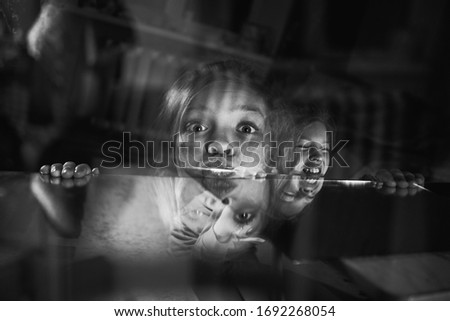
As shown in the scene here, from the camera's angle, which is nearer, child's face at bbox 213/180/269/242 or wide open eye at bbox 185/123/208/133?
child's face at bbox 213/180/269/242

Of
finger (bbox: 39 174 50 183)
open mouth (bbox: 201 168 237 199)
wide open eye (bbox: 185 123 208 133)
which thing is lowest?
finger (bbox: 39 174 50 183)

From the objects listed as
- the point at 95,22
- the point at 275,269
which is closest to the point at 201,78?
the point at 95,22

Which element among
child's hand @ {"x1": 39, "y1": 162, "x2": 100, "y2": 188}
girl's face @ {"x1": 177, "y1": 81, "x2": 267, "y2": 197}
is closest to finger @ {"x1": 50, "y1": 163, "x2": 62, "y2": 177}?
child's hand @ {"x1": 39, "y1": 162, "x2": 100, "y2": 188}

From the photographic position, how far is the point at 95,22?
1.02 meters

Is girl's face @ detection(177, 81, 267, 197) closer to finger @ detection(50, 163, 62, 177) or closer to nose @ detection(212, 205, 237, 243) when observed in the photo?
nose @ detection(212, 205, 237, 243)

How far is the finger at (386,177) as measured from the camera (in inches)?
42.4

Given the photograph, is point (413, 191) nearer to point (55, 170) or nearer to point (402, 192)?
point (402, 192)

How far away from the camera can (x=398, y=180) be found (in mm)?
1079

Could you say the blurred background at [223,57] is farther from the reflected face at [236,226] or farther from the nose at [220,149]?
the reflected face at [236,226]

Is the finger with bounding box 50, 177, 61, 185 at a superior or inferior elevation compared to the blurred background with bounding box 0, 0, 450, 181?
inferior

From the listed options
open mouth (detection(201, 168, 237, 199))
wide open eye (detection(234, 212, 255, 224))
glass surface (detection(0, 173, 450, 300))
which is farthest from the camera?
open mouth (detection(201, 168, 237, 199))

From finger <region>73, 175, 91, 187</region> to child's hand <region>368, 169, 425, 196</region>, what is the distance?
2.34 feet

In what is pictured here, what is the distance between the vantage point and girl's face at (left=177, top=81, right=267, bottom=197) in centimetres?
94
